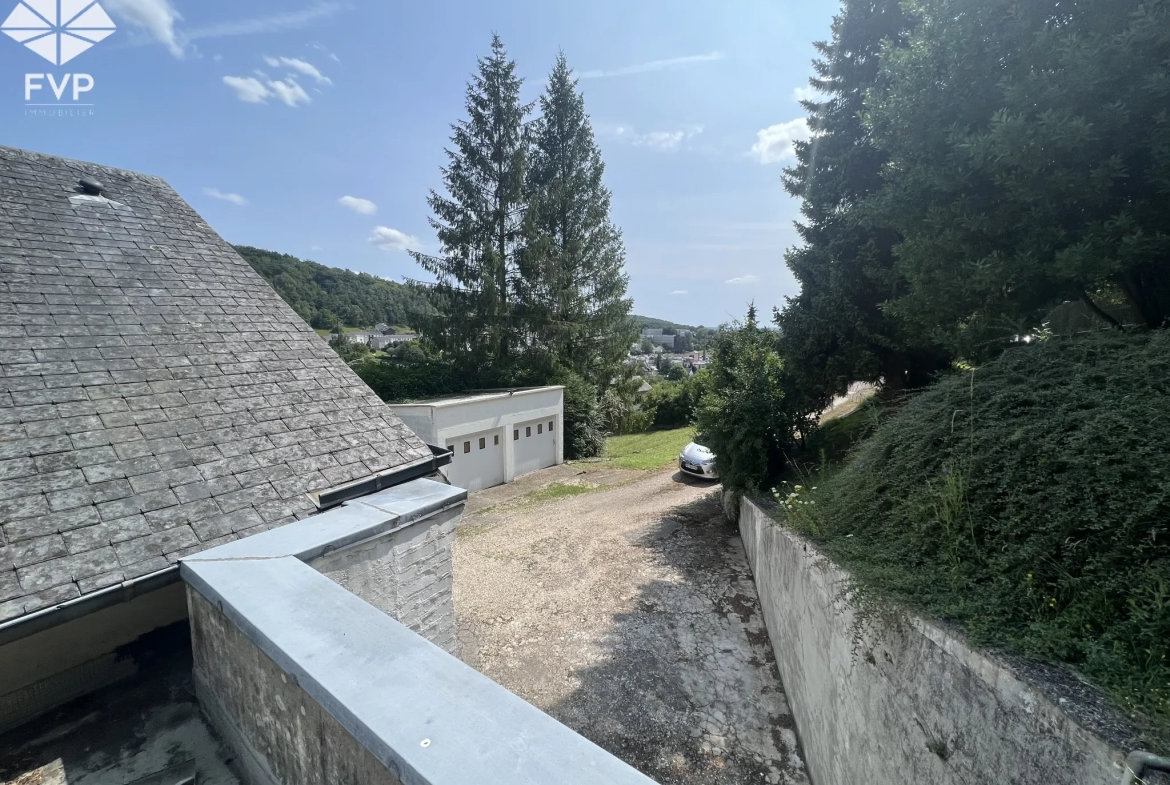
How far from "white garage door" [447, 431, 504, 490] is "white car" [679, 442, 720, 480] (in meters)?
6.02

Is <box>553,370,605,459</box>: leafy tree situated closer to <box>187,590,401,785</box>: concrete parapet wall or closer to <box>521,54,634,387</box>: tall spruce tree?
<box>521,54,634,387</box>: tall spruce tree

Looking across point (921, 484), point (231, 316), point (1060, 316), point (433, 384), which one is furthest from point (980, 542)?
point (433, 384)

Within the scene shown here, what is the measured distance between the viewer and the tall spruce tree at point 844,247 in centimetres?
938

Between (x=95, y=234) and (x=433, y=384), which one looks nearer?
(x=95, y=234)

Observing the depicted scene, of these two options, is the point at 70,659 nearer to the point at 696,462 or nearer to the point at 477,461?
the point at 477,461

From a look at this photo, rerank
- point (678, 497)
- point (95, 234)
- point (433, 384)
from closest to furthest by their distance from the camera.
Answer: point (95, 234) → point (678, 497) → point (433, 384)

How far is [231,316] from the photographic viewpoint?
5.23 meters

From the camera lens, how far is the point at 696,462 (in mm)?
15273

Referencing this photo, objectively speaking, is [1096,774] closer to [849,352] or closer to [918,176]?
[918,176]

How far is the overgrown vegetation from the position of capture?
2.26 metres

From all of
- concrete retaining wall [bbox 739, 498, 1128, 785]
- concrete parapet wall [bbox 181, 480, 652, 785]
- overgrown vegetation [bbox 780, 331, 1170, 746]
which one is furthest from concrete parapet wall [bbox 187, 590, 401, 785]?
overgrown vegetation [bbox 780, 331, 1170, 746]

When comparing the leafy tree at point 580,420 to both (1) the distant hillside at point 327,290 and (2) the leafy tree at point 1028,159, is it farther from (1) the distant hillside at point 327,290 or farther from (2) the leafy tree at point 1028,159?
(1) the distant hillside at point 327,290

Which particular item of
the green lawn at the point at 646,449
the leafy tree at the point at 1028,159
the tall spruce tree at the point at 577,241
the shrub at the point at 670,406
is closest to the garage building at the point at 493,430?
the green lawn at the point at 646,449

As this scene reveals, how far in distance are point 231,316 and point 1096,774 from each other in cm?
709
